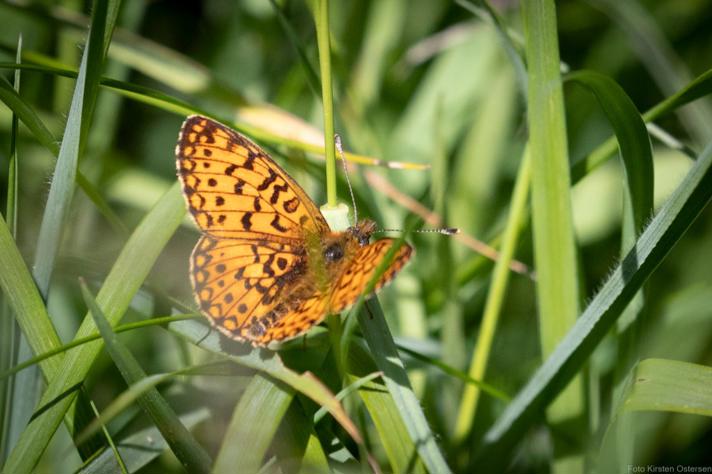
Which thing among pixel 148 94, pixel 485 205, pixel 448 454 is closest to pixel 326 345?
pixel 448 454

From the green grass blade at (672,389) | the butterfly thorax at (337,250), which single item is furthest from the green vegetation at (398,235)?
the butterfly thorax at (337,250)

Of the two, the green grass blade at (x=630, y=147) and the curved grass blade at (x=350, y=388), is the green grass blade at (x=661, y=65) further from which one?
the curved grass blade at (x=350, y=388)

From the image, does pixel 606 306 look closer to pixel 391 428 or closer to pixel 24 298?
pixel 391 428

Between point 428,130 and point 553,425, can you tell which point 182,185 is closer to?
point 553,425

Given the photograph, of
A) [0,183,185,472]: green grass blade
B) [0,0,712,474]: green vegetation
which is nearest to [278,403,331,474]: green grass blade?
[0,0,712,474]: green vegetation

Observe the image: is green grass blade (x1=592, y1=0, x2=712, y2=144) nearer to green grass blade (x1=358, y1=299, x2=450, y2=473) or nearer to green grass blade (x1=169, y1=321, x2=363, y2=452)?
green grass blade (x1=358, y1=299, x2=450, y2=473)

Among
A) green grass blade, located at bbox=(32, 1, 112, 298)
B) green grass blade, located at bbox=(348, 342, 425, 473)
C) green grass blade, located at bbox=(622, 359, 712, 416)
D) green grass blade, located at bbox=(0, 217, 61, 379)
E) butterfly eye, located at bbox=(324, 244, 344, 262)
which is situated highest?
green grass blade, located at bbox=(32, 1, 112, 298)

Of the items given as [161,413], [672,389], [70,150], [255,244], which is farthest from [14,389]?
[672,389]
